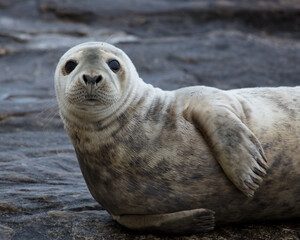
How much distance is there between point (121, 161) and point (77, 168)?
1.83 metres

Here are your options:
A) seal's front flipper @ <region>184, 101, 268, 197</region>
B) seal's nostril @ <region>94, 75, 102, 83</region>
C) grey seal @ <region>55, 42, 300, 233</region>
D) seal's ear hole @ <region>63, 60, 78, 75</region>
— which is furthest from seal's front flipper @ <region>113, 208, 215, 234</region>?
seal's ear hole @ <region>63, 60, 78, 75</region>

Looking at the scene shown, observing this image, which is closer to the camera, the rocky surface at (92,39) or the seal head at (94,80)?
the seal head at (94,80)

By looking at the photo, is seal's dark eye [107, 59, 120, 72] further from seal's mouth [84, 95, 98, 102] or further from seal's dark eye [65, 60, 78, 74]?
seal's mouth [84, 95, 98, 102]

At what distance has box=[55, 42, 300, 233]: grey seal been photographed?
4.52 metres

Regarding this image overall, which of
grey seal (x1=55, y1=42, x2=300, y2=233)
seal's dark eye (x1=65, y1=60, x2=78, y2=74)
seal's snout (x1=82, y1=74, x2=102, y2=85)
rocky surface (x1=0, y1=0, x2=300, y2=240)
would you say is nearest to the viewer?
seal's snout (x1=82, y1=74, x2=102, y2=85)

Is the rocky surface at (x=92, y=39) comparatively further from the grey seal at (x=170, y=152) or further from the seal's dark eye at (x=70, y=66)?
the seal's dark eye at (x=70, y=66)

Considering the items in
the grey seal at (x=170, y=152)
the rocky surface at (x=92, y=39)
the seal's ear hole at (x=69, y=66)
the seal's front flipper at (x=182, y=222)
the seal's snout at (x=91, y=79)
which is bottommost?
the rocky surface at (x=92, y=39)

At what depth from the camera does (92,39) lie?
11609 millimetres

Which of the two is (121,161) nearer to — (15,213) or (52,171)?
(15,213)

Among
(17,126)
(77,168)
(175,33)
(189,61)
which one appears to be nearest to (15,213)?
(77,168)

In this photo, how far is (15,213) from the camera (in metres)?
5.14

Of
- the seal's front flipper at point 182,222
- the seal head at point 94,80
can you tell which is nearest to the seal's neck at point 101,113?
the seal head at point 94,80

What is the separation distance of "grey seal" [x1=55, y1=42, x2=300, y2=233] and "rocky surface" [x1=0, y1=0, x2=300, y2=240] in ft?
0.70

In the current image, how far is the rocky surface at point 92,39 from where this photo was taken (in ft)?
16.5
